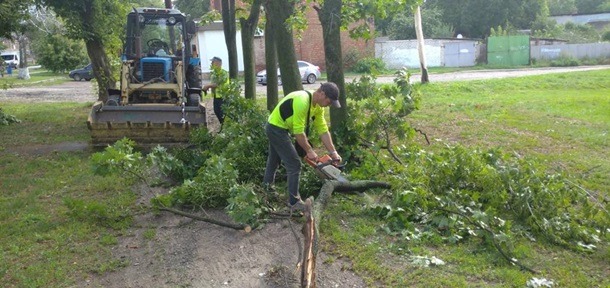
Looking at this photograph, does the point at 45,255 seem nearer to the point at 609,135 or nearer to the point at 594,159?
the point at 594,159

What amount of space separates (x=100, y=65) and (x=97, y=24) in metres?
1.59

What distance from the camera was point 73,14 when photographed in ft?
55.7

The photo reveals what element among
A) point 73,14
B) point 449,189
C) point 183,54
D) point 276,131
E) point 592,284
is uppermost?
point 73,14

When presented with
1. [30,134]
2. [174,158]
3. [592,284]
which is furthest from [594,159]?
[30,134]

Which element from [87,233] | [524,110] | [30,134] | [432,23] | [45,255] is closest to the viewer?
[45,255]

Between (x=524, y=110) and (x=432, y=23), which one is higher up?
(x=432, y=23)

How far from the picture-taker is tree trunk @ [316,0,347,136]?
9.62 metres

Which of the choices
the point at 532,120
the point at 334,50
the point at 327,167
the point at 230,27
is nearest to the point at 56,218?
the point at 327,167

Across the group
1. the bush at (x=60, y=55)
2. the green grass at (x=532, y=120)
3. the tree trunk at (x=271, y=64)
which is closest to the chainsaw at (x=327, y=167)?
the green grass at (x=532, y=120)

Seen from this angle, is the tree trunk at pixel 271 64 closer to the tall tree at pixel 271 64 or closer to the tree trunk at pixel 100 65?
the tall tree at pixel 271 64

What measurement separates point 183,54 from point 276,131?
21.8 feet

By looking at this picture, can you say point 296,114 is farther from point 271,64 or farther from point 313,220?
point 271,64

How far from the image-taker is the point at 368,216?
7656 mm

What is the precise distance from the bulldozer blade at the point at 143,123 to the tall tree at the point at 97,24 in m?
4.65
